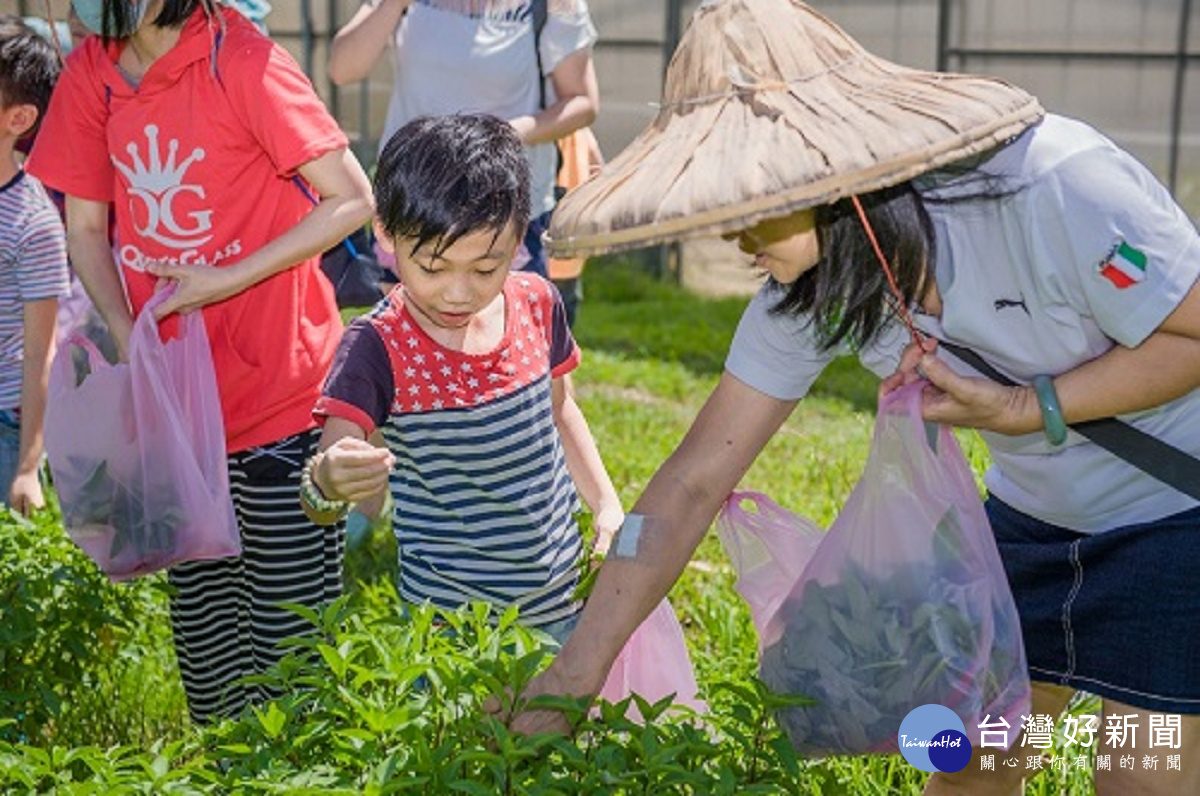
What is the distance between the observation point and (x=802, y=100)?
2117mm

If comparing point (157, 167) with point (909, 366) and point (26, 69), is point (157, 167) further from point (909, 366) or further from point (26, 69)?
point (909, 366)

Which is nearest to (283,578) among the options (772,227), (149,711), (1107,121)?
(149,711)

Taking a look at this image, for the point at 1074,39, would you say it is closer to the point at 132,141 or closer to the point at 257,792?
the point at 132,141

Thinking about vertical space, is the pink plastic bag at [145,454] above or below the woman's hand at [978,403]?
below

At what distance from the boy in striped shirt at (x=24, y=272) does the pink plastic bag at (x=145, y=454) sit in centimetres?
66

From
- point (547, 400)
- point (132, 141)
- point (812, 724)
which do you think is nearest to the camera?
point (812, 724)

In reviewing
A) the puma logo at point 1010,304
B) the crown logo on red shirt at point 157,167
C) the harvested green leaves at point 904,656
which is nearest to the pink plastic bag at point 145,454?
the crown logo on red shirt at point 157,167

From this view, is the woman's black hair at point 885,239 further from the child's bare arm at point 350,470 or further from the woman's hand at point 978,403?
the child's bare arm at point 350,470

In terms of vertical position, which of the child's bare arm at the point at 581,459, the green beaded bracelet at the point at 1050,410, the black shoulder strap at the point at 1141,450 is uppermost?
the green beaded bracelet at the point at 1050,410

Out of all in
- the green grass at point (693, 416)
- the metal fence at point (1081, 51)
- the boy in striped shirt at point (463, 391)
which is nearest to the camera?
the boy in striped shirt at point (463, 391)

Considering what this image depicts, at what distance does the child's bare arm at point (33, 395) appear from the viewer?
3.88m

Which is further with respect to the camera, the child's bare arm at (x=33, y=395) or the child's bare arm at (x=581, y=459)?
the child's bare arm at (x=33, y=395)

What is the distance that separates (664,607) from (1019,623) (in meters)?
0.56

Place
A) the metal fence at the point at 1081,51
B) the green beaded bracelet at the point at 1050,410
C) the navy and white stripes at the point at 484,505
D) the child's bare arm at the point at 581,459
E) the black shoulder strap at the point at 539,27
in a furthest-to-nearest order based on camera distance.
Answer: the metal fence at the point at 1081,51
the black shoulder strap at the point at 539,27
the child's bare arm at the point at 581,459
the navy and white stripes at the point at 484,505
the green beaded bracelet at the point at 1050,410
